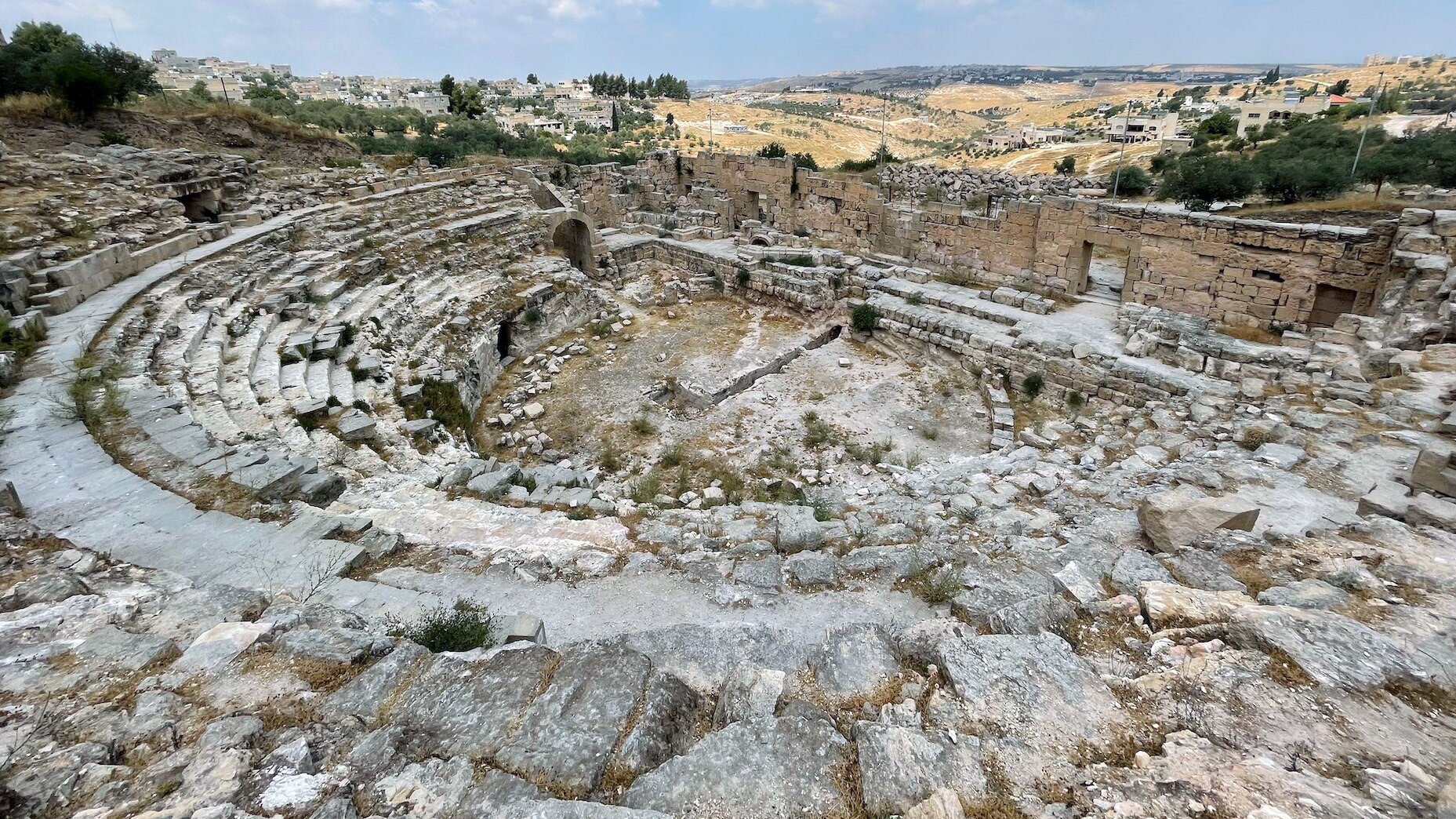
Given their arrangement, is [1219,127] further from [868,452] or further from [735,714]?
[735,714]

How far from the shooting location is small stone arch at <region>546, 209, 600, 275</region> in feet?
63.7

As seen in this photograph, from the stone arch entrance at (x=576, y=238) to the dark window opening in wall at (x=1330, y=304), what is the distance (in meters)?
17.4

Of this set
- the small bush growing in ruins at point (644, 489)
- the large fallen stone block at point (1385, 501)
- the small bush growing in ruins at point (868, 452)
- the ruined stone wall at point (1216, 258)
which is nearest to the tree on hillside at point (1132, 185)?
the ruined stone wall at point (1216, 258)

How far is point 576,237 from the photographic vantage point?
20.1m

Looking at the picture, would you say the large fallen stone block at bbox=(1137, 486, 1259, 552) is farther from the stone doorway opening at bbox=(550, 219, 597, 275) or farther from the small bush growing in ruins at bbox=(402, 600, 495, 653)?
the stone doorway opening at bbox=(550, 219, 597, 275)

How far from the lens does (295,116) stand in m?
29.6

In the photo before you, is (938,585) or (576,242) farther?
(576,242)

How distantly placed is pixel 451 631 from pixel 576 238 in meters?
17.5

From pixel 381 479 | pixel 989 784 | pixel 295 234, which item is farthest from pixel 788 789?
pixel 295 234

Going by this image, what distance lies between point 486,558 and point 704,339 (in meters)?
10.8

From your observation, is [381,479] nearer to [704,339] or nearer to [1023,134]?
[704,339]

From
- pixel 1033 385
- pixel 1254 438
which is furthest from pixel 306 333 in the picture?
pixel 1254 438

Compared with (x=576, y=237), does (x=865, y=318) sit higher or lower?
lower

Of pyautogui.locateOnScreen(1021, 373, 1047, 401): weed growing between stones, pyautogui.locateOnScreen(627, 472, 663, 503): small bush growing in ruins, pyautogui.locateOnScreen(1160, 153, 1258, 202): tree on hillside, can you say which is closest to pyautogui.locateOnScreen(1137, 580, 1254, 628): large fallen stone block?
pyautogui.locateOnScreen(627, 472, 663, 503): small bush growing in ruins
